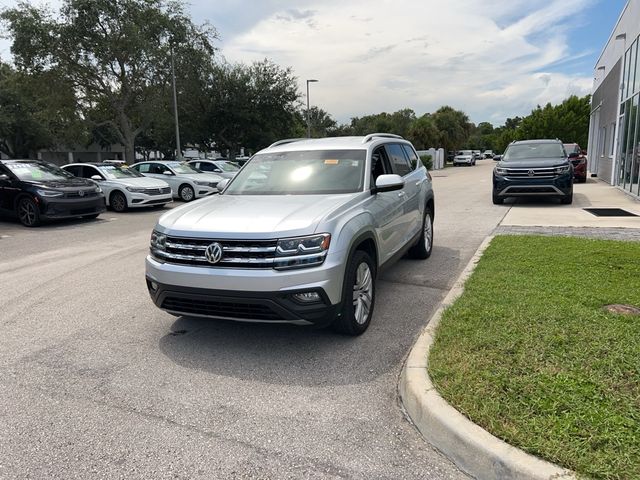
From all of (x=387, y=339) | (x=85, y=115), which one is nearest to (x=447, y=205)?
(x=387, y=339)

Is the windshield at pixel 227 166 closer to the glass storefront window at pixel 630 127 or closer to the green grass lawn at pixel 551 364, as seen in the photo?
the glass storefront window at pixel 630 127

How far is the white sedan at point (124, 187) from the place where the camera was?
14.3 meters

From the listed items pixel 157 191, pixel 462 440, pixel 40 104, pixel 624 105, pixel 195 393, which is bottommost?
pixel 195 393

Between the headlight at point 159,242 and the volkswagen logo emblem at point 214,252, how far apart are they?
0.51 metres

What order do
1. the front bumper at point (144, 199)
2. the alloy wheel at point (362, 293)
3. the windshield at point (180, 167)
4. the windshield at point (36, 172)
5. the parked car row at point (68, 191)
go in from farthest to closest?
the windshield at point (180, 167)
the front bumper at point (144, 199)
the windshield at point (36, 172)
the parked car row at point (68, 191)
the alloy wheel at point (362, 293)

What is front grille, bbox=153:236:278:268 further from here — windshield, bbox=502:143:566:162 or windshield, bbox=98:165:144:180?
windshield, bbox=98:165:144:180

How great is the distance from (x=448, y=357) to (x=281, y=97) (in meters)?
35.3

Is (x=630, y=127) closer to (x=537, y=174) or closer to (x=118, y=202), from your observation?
(x=537, y=174)

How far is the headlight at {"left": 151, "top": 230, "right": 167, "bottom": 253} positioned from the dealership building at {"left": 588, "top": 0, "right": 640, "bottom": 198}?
46.8 feet

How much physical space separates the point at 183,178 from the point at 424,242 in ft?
40.6

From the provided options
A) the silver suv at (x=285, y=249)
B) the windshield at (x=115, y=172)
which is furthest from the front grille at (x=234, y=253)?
the windshield at (x=115, y=172)

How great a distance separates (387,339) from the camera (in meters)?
4.31

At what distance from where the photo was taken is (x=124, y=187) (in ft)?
46.9

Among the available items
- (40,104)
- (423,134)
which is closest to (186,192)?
(40,104)
